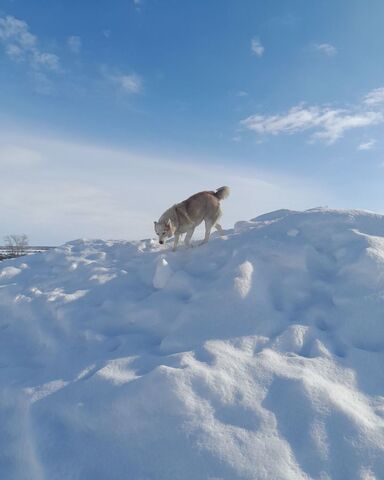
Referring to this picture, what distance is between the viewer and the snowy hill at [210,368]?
244 centimetres

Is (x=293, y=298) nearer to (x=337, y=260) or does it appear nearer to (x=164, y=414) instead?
(x=337, y=260)

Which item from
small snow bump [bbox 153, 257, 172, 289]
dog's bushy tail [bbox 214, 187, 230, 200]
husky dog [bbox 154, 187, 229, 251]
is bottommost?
small snow bump [bbox 153, 257, 172, 289]

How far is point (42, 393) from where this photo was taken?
3.20 meters

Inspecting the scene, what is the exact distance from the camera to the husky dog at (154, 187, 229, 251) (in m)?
8.43

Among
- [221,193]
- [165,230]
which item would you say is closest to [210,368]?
[165,230]

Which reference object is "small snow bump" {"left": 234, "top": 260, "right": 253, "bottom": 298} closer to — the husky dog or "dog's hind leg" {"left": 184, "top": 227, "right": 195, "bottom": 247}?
"dog's hind leg" {"left": 184, "top": 227, "right": 195, "bottom": 247}

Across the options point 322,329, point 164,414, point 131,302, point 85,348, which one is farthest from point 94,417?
point 322,329

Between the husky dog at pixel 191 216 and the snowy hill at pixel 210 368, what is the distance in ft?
7.35

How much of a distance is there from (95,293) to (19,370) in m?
2.06

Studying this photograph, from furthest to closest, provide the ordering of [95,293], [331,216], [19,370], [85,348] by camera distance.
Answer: [331,216] < [95,293] < [85,348] < [19,370]

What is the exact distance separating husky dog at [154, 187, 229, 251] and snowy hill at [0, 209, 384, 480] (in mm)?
2241

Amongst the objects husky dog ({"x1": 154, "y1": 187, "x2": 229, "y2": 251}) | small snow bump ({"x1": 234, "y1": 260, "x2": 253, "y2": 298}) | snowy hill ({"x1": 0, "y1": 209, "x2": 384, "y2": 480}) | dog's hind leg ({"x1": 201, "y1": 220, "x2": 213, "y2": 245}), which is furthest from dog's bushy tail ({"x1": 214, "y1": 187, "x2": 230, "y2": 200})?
small snow bump ({"x1": 234, "y1": 260, "x2": 253, "y2": 298})

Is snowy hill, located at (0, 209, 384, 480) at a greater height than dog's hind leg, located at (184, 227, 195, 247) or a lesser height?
→ lesser

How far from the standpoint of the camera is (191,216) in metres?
8.53
